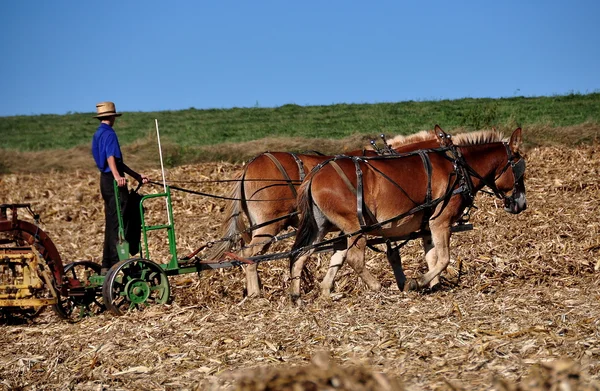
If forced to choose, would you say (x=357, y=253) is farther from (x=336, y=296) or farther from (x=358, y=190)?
(x=358, y=190)

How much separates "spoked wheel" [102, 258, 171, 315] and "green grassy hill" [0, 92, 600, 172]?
1256 centimetres

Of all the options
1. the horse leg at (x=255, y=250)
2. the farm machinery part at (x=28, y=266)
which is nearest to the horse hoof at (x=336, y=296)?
the horse leg at (x=255, y=250)

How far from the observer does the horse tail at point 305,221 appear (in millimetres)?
9312

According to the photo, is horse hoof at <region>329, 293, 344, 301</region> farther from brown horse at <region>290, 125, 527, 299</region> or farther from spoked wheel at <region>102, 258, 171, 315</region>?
spoked wheel at <region>102, 258, 171, 315</region>

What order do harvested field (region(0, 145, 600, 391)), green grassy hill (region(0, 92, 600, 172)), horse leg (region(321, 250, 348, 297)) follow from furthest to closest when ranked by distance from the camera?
green grassy hill (region(0, 92, 600, 172)) → horse leg (region(321, 250, 348, 297)) → harvested field (region(0, 145, 600, 391))

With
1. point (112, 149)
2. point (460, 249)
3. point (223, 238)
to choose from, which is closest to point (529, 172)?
point (460, 249)

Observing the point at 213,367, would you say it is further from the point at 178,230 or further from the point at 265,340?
the point at 178,230

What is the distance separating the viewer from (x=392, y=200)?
9.52 m

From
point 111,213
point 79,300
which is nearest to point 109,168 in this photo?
point 111,213

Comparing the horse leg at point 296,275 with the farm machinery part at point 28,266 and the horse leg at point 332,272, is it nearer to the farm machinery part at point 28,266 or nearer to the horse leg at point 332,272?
the horse leg at point 332,272

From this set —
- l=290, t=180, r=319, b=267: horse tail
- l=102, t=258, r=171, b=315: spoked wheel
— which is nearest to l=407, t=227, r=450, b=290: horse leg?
l=290, t=180, r=319, b=267: horse tail

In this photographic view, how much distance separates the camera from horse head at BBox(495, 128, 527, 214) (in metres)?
10.4

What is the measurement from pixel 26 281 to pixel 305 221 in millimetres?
3018

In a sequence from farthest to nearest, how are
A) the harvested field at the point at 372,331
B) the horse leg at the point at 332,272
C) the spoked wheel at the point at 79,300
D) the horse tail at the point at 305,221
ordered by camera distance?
the horse leg at the point at 332,272 → the horse tail at the point at 305,221 → the spoked wheel at the point at 79,300 → the harvested field at the point at 372,331
